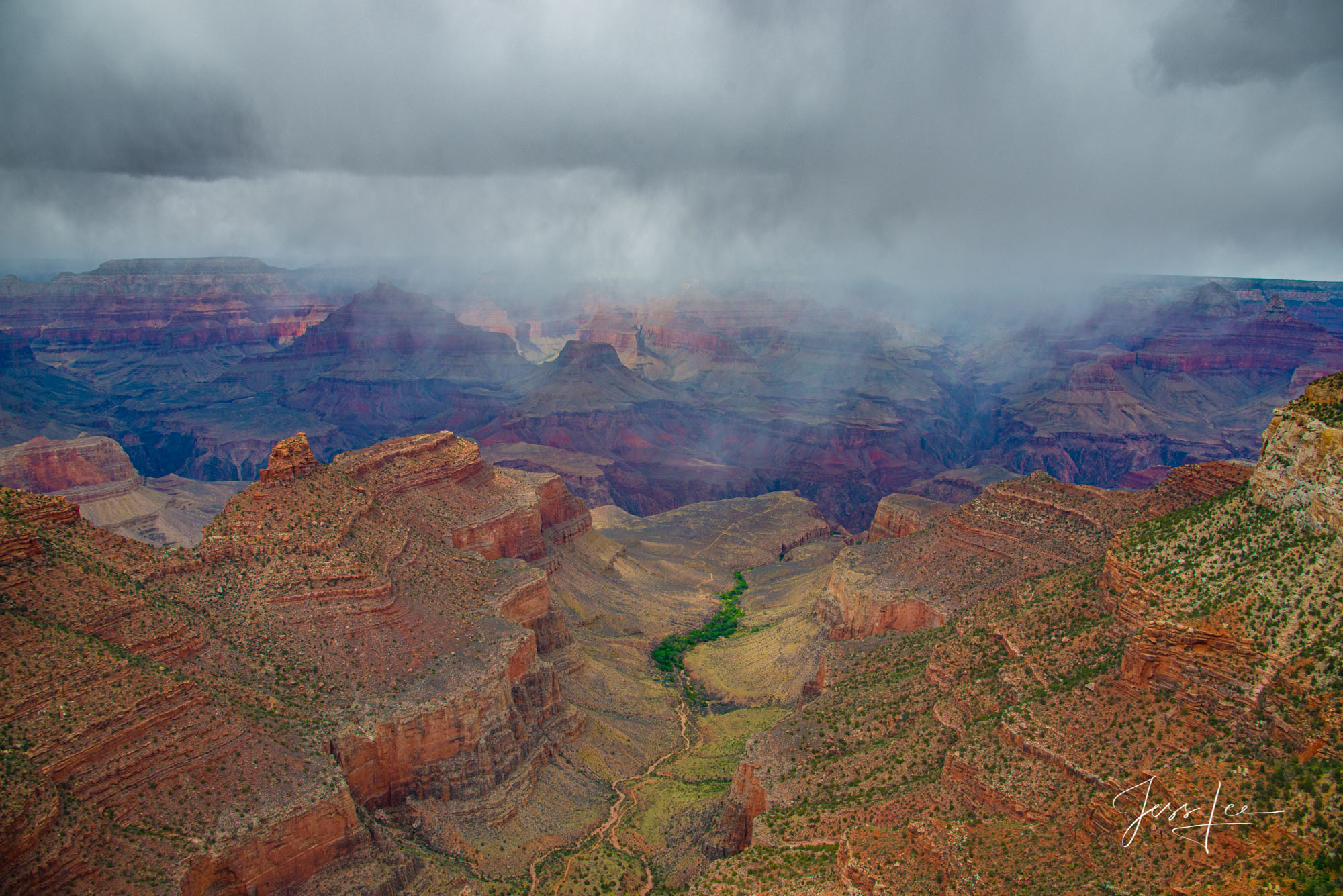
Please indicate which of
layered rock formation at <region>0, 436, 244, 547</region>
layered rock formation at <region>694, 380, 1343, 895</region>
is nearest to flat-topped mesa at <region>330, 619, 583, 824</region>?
layered rock formation at <region>694, 380, 1343, 895</region>

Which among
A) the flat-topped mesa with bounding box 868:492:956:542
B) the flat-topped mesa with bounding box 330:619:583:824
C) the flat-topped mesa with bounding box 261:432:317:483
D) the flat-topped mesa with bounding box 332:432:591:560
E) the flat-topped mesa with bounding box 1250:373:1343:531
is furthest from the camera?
the flat-topped mesa with bounding box 868:492:956:542

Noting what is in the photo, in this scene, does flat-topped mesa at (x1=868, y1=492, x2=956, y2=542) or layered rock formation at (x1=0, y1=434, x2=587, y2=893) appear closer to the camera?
layered rock formation at (x1=0, y1=434, x2=587, y2=893)

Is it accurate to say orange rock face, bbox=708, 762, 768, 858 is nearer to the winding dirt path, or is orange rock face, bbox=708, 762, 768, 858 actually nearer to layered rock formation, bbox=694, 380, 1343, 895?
layered rock formation, bbox=694, 380, 1343, 895

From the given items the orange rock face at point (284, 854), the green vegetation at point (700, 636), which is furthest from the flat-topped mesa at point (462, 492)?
the orange rock face at point (284, 854)
